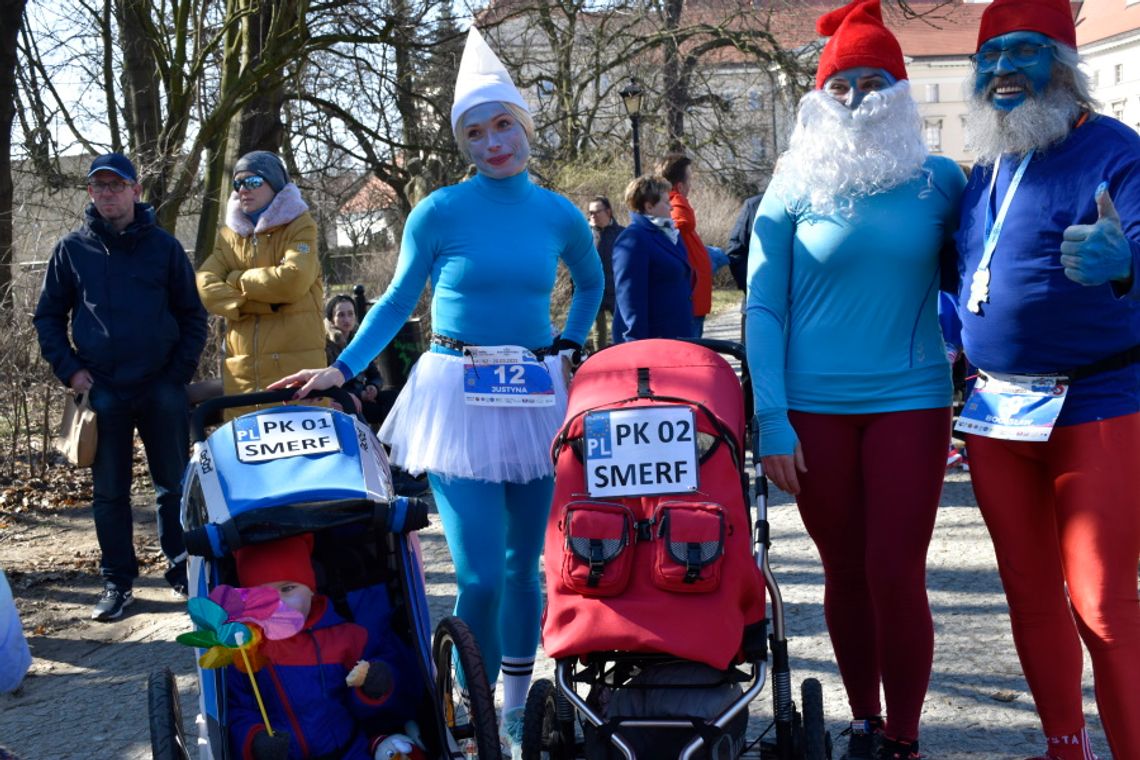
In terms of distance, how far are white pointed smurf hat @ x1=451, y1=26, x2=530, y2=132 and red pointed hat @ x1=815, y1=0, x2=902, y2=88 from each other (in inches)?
38.6

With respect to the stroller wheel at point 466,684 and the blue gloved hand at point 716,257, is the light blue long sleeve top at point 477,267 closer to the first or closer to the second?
the stroller wheel at point 466,684

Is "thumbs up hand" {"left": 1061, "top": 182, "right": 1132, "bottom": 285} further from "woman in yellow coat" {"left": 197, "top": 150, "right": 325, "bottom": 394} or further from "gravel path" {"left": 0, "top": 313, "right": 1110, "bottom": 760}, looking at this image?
"woman in yellow coat" {"left": 197, "top": 150, "right": 325, "bottom": 394}

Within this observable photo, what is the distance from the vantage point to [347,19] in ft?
43.9

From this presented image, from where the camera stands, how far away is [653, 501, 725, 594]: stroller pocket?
311 centimetres

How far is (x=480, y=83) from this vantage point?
13.2 feet

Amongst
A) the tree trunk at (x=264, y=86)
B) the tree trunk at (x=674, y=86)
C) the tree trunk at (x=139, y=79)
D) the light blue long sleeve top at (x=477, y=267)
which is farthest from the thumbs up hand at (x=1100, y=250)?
the tree trunk at (x=674, y=86)

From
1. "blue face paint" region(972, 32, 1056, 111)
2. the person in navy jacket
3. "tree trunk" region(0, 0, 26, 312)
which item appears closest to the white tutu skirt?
"blue face paint" region(972, 32, 1056, 111)

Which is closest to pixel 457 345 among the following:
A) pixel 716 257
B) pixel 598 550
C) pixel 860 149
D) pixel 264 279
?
pixel 598 550

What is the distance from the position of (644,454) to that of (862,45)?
1326mm

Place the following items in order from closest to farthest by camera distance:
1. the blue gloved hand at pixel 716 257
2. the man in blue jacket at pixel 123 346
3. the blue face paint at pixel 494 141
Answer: the blue face paint at pixel 494 141
the man in blue jacket at pixel 123 346
the blue gloved hand at pixel 716 257

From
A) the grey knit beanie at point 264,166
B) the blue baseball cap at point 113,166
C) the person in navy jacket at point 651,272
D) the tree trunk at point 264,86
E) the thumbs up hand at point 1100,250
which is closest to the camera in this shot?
the thumbs up hand at point 1100,250

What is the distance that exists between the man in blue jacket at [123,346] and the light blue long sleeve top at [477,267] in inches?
97.0

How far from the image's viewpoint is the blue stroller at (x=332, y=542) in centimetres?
328

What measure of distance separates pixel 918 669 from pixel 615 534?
3.61 ft
